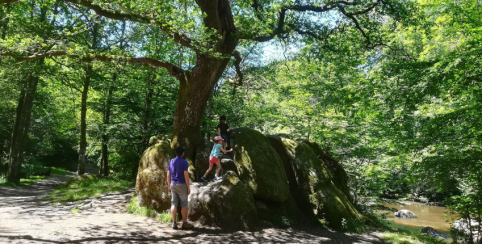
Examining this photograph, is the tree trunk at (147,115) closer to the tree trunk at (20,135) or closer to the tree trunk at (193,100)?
the tree trunk at (193,100)

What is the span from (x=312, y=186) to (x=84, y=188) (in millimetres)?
9368

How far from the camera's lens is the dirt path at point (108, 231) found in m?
5.63

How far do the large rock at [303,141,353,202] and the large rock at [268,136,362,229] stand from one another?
3.86 feet

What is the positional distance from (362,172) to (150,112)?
10.9 meters

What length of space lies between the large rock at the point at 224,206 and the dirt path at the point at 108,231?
0.29 m

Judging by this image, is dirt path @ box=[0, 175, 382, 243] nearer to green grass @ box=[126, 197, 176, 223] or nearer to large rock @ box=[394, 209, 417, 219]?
green grass @ box=[126, 197, 176, 223]

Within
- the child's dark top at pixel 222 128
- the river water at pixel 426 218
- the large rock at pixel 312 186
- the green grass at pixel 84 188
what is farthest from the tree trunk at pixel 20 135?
the river water at pixel 426 218

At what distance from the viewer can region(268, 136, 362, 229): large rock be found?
820cm

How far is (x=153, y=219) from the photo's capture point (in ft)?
24.5

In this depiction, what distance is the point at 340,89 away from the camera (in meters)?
12.7

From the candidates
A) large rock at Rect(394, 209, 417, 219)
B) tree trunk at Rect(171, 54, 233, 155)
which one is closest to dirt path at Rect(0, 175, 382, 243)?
tree trunk at Rect(171, 54, 233, 155)

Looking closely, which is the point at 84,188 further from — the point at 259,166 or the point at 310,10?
the point at 310,10

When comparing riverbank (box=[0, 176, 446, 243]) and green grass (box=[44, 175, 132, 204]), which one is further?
green grass (box=[44, 175, 132, 204])

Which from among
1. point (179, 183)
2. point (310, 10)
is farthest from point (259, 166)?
point (310, 10)
